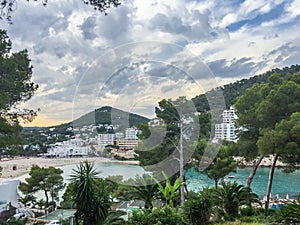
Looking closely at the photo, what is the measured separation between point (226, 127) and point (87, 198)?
677 centimetres

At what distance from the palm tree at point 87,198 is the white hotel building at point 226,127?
5320mm

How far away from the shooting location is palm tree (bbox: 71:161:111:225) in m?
5.51

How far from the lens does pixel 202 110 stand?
9609 mm

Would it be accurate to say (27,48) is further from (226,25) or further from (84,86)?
(226,25)

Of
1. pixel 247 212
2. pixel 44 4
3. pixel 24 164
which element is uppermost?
pixel 44 4

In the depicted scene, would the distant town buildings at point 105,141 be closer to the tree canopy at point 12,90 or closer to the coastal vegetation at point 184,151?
the coastal vegetation at point 184,151

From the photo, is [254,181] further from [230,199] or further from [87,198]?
[87,198]

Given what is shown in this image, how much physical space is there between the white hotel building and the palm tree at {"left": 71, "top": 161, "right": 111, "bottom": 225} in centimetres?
532

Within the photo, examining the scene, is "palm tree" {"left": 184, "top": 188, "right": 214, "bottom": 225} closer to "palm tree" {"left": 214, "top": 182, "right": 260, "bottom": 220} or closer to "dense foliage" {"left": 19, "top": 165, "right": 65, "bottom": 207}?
"palm tree" {"left": 214, "top": 182, "right": 260, "bottom": 220}

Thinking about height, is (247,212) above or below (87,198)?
below

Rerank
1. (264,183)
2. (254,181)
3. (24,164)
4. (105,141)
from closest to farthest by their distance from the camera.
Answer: (105,141)
(264,183)
(254,181)
(24,164)

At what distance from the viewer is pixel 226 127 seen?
11.0 meters

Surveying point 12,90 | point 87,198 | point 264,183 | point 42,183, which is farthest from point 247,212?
point 264,183

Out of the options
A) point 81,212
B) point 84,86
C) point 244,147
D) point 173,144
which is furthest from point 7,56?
point 244,147
